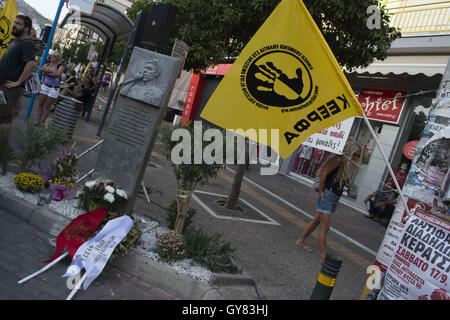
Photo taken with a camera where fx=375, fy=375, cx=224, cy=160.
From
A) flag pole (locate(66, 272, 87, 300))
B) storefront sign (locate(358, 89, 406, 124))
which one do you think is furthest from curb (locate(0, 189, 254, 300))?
storefront sign (locate(358, 89, 406, 124))

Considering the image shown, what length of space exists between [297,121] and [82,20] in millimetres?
11149

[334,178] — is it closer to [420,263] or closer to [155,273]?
[420,263]

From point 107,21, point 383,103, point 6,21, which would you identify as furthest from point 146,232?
point 383,103

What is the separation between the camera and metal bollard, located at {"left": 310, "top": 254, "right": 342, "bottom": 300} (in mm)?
3096

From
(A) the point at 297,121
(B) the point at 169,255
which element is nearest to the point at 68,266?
(B) the point at 169,255

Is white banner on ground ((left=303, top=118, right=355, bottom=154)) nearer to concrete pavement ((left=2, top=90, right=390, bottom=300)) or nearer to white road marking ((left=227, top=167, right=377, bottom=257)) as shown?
concrete pavement ((left=2, top=90, right=390, bottom=300))

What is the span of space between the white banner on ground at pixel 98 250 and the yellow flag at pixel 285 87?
149cm

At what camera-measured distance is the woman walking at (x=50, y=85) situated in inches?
358

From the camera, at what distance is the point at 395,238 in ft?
12.3

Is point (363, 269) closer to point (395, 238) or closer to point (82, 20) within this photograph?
point (395, 238)

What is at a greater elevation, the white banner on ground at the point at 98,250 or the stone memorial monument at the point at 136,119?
the stone memorial monument at the point at 136,119

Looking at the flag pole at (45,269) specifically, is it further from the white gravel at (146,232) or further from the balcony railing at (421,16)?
the balcony railing at (421,16)

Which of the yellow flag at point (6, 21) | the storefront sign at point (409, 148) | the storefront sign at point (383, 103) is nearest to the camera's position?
the yellow flag at point (6, 21)

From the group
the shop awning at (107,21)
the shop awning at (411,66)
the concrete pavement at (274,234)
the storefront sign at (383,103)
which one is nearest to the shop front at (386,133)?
the storefront sign at (383,103)
